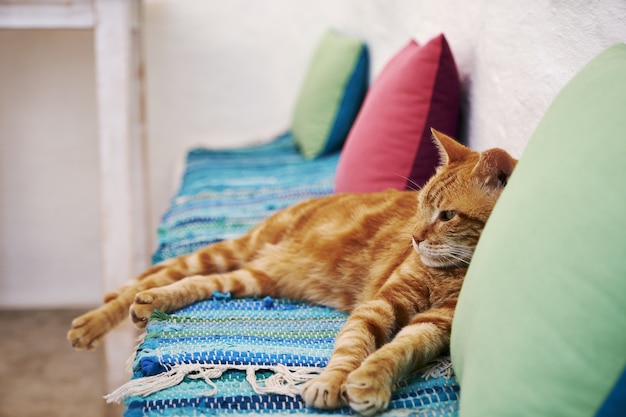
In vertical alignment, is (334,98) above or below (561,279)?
below

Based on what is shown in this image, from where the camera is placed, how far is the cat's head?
1.17 m

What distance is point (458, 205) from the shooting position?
1.23 metres

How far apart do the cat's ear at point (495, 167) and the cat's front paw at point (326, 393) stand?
1.37ft

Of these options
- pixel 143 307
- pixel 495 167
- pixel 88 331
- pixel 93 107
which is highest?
pixel 495 167

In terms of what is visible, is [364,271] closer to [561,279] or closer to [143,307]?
[143,307]

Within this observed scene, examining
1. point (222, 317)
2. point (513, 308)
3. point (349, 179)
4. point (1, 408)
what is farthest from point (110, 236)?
point (513, 308)

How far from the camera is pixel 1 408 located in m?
2.63

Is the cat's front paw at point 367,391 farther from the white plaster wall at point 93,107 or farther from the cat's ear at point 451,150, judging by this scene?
the white plaster wall at point 93,107

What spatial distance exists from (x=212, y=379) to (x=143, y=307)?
363 millimetres

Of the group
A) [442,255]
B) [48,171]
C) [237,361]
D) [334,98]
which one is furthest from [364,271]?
[48,171]

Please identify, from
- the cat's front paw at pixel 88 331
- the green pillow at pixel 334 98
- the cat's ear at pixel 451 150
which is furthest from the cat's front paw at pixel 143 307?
the green pillow at pixel 334 98

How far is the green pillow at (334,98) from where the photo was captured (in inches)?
117

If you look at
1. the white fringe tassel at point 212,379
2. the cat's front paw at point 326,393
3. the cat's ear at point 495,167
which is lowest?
the white fringe tassel at point 212,379

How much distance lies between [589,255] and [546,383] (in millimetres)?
147
